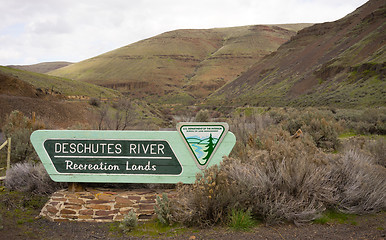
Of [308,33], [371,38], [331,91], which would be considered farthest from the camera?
[308,33]

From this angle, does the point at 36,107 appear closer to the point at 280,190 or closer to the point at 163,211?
the point at 163,211

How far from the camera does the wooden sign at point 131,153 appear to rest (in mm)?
5246

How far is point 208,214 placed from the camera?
4.61m

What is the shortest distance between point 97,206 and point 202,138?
2095 mm

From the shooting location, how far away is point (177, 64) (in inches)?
4510

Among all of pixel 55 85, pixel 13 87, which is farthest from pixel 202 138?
pixel 55 85

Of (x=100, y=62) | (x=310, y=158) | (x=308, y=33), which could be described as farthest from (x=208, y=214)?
(x=100, y=62)

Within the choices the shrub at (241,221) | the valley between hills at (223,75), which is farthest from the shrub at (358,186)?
the valley between hills at (223,75)

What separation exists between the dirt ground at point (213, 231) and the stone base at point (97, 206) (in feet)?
0.61

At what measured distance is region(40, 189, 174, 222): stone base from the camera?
495 cm

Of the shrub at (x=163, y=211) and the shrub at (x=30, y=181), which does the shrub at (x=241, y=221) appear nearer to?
the shrub at (x=163, y=211)

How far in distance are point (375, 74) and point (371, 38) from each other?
14725mm

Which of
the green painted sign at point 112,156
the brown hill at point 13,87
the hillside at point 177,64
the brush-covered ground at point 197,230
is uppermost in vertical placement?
the hillside at point 177,64

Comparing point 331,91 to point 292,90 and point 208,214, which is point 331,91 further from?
point 208,214
